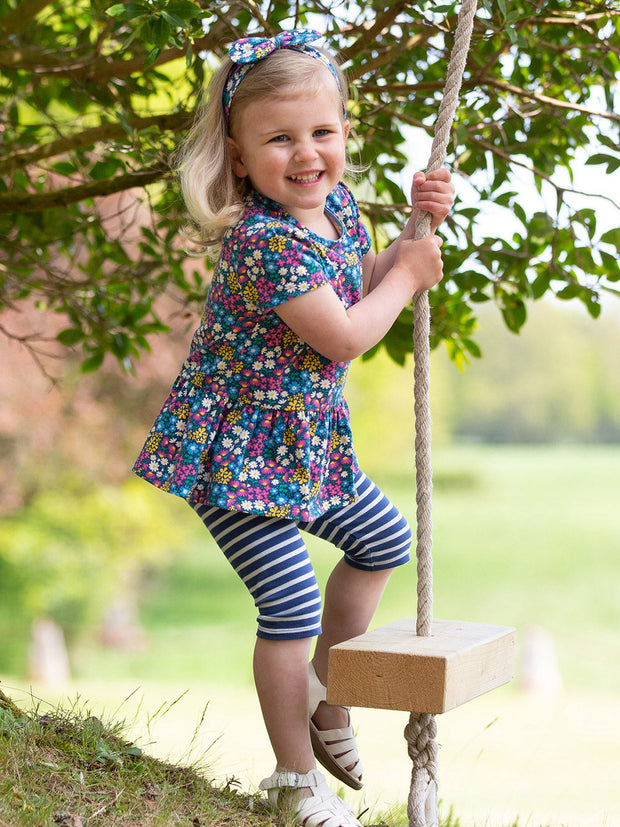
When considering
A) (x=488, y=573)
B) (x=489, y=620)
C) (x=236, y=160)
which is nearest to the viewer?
(x=236, y=160)

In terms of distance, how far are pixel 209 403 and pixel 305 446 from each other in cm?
17

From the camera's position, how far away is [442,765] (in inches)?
338

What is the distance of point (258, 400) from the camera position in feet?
4.96

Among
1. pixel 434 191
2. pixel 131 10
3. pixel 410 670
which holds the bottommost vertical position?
pixel 410 670

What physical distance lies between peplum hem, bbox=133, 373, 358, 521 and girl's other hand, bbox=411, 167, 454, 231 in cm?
35

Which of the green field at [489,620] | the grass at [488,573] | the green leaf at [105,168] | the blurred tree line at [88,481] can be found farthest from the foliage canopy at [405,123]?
the grass at [488,573]

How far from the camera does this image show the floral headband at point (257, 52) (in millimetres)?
1479

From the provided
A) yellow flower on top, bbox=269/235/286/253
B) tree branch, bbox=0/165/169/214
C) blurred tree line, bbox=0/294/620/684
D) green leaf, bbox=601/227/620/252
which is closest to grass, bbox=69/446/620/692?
blurred tree line, bbox=0/294/620/684

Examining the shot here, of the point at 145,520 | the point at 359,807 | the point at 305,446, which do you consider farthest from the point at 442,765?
the point at 305,446

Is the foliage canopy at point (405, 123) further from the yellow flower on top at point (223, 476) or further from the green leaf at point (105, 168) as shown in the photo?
the yellow flower on top at point (223, 476)

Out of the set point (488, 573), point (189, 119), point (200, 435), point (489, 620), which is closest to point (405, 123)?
point (189, 119)

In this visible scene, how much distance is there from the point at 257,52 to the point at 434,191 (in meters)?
0.35

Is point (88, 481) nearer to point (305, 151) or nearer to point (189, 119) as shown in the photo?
point (189, 119)

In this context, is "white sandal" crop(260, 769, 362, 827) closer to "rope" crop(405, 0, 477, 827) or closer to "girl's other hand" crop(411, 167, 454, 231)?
"rope" crop(405, 0, 477, 827)
